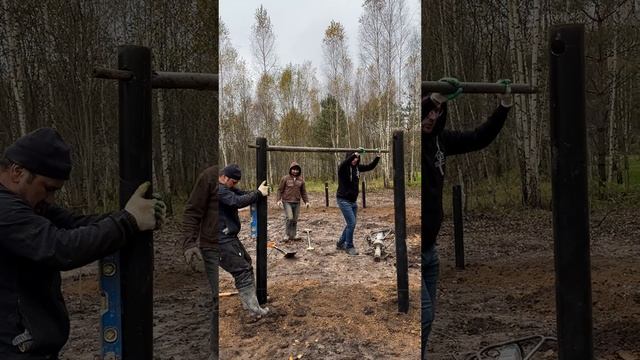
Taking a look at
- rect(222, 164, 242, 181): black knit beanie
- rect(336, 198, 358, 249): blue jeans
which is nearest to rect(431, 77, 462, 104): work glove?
rect(336, 198, 358, 249): blue jeans

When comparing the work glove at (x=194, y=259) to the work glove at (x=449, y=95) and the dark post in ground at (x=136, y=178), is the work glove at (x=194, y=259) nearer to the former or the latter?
the dark post in ground at (x=136, y=178)

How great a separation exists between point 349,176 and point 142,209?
2.48 feet

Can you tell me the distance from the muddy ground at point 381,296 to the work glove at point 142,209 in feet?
1.69

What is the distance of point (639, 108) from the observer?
1.90 meters

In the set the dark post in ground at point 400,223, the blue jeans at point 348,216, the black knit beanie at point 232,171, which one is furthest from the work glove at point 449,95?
the black knit beanie at point 232,171

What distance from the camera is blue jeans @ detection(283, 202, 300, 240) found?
5.28 ft

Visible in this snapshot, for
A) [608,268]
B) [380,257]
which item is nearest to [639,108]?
[608,268]

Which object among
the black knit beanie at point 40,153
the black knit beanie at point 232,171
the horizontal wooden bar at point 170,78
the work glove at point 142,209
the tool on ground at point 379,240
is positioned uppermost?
the horizontal wooden bar at point 170,78

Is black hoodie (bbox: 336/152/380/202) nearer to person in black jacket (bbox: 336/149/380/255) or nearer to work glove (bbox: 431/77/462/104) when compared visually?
person in black jacket (bbox: 336/149/380/255)

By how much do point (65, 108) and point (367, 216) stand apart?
146 centimetres

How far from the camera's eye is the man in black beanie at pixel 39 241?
41.7 inches

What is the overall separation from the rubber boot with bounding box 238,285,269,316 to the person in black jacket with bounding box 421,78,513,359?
619 millimetres

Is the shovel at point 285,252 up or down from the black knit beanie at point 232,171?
down

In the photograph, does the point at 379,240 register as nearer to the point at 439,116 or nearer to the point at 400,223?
the point at 400,223
